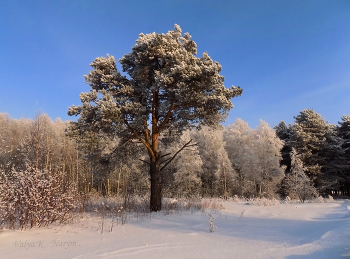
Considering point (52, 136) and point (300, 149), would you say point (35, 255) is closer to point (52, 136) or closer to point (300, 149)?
point (52, 136)

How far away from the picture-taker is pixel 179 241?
5055 mm

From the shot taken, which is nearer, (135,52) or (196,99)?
(196,99)

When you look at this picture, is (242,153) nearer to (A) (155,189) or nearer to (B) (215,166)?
(B) (215,166)

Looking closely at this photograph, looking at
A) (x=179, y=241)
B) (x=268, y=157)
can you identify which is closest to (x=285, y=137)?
(x=268, y=157)

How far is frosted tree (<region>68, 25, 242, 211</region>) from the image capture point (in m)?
9.05

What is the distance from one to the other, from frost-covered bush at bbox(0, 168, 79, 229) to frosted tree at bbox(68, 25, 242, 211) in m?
3.04

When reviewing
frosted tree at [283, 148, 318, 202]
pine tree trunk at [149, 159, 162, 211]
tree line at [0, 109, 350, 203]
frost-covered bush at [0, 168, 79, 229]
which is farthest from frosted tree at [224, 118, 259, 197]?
frost-covered bush at [0, 168, 79, 229]

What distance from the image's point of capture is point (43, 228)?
6.66 m

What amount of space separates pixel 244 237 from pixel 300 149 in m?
28.0

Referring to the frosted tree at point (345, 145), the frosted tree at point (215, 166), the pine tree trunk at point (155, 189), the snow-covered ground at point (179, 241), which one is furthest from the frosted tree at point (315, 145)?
the snow-covered ground at point (179, 241)

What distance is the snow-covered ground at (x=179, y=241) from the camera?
4152mm

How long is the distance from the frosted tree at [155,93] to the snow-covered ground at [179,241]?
399 cm

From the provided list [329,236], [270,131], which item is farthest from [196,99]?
[270,131]

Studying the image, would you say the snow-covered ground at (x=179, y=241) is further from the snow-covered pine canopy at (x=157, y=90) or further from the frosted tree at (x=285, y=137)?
the frosted tree at (x=285, y=137)
